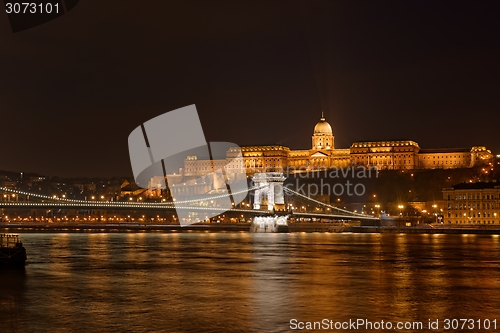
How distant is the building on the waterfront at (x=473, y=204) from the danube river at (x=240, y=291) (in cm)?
2396

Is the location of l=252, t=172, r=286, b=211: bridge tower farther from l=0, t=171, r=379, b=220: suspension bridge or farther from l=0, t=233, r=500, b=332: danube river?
l=0, t=233, r=500, b=332: danube river

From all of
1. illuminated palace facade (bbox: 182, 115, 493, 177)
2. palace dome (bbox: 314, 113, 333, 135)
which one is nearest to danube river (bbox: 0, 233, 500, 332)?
illuminated palace facade (bbox: 182, 115, 493, 177)

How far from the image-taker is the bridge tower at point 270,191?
157 feet

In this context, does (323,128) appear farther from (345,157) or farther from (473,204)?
(473,204)

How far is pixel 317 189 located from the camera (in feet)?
233

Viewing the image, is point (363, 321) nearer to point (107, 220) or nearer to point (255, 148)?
point (107, 220)

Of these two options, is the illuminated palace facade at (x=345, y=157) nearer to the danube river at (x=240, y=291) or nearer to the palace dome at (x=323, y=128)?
the palace dome at (x=323, y=128)

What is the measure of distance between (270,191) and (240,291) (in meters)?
33.4

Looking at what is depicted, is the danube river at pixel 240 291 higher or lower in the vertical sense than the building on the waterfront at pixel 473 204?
lower

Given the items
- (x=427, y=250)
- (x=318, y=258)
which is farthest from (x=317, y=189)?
(x=318, y=258)

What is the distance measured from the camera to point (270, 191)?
159 feet

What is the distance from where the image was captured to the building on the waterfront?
157ft

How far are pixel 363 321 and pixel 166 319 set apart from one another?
9.06 ft

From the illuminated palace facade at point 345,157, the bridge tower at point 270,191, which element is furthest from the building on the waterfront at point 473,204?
the illuminated palace facade at point 345,157
